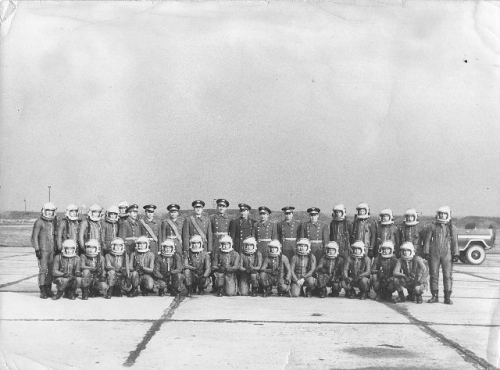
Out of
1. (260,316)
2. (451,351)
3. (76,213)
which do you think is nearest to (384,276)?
(260,316)

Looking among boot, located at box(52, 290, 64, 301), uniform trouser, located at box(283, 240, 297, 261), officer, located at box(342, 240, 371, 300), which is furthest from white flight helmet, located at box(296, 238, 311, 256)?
boot, located at box(52, 290, 64, 301)

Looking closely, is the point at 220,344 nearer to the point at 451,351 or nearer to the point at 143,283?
the point at 451,351

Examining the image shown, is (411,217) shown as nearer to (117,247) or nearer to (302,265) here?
(302,265)

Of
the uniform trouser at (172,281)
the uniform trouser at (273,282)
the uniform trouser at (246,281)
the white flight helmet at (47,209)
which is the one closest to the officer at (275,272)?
the uniform trouser at (273,282)

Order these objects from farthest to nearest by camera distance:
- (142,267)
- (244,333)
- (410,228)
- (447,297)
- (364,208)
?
(364,208), (410,228), (142,267), (447,297), (244,333)

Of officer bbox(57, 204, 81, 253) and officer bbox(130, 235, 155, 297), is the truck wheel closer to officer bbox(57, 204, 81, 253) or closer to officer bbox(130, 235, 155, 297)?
officer bbox(130, 235, 155, 297)

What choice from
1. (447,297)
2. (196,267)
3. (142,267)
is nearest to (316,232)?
(196,267)
